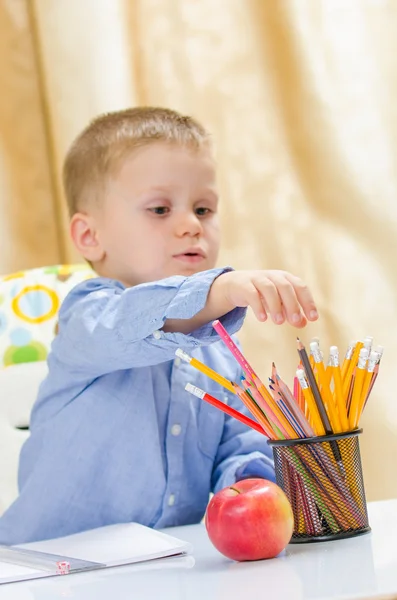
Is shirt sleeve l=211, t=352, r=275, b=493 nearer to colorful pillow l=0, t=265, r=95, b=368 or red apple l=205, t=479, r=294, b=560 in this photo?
red apple l=205, t=479, r=294, b=560

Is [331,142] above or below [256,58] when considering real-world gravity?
below

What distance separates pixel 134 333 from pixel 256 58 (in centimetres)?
88

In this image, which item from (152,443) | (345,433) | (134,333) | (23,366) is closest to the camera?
(345,433)

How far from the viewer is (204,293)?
831 mm

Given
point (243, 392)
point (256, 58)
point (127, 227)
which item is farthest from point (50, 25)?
point (243, 392)

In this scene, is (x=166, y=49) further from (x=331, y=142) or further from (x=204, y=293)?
(x=204, y=293)

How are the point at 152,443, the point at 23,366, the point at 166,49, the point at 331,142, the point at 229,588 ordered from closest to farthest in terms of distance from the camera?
the point at 229,588
the point at 152,443
the point at 23,366
the point at 331,142
the point at 166,49

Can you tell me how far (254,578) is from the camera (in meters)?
0.66

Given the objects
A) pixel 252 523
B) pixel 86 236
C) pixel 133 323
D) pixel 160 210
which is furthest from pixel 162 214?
pixel 252 523

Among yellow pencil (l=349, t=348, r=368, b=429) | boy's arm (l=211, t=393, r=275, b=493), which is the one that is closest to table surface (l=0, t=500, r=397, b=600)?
yellow pencil (l=349, t=348, r=368, b=429)

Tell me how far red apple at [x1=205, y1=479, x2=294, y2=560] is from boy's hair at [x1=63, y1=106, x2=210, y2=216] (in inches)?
21.0

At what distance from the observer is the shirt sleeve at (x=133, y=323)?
0.85 m

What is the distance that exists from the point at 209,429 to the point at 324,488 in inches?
14.1

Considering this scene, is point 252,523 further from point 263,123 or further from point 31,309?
point 263,123
